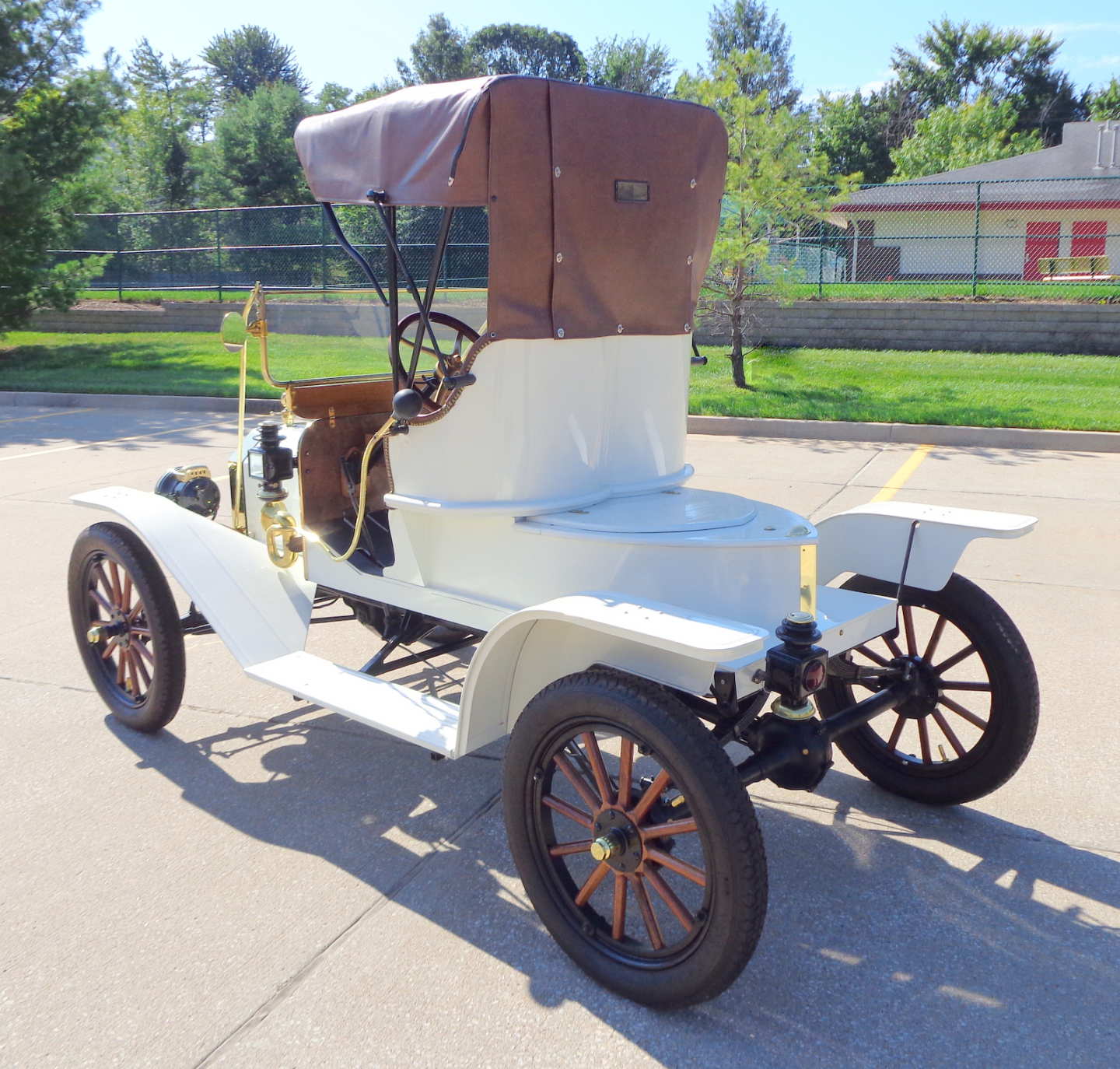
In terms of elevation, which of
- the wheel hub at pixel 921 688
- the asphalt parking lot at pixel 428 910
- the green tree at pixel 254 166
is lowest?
the asphalt parking lot at pixel 428 910

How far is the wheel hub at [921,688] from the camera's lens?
351 centimetres

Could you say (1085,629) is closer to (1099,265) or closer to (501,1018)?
(501,1018)

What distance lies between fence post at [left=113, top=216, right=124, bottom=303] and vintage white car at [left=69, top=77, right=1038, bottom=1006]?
1949cm

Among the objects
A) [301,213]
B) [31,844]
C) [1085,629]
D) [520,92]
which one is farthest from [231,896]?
[301,213]

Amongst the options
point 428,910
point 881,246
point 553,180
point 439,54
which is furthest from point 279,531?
point 439,54

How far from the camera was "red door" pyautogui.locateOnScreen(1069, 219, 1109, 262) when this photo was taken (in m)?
25.1

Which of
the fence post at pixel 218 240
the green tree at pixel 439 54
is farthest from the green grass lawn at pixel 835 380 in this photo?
the green tree at pixel 439 54

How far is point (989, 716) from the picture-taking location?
346 cm

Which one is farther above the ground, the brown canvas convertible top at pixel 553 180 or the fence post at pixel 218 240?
the fence post at pixel 218 240

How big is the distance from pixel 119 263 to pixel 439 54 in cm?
6389

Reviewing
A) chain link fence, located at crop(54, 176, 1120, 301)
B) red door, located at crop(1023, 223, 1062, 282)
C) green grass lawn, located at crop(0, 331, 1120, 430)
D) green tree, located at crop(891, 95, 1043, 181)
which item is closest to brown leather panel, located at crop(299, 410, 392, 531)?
green grass lawn, located at crop(0, 331, 1120, 430)

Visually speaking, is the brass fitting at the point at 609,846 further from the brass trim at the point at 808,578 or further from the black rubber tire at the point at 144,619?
the black rubber tire at the point at 144,619

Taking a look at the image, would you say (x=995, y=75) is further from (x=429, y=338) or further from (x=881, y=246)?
(x=429, y=338)

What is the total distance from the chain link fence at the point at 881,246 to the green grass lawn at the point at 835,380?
52.3 inches
